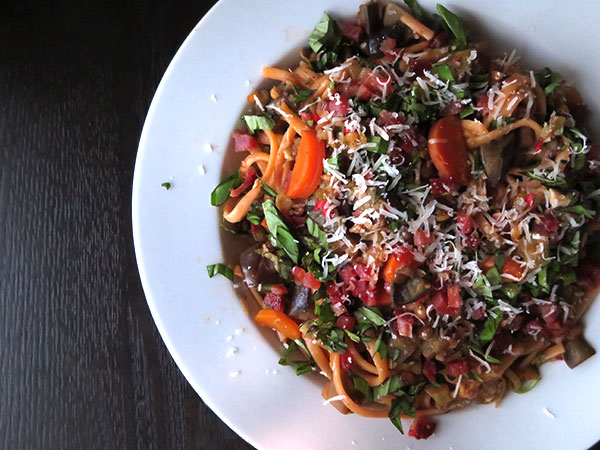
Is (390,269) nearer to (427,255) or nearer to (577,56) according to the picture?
(427,255)

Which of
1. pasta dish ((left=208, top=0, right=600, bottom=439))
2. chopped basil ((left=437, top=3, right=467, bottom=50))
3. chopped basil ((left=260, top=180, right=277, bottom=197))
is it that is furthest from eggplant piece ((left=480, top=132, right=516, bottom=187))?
chopped basil ((left=260, top=180, right=277, bottom=197))

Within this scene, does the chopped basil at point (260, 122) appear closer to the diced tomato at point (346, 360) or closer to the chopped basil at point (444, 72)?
the chopped basil at point (444, 72)

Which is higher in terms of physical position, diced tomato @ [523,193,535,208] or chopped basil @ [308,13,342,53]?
chopped basil @ [308,13,342,53]

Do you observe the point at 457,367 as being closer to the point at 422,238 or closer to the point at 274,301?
the point at 422,238

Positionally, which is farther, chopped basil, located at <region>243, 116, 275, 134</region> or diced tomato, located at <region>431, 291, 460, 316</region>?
chopped basil, located at <region>243, 116, 275, 134</region>

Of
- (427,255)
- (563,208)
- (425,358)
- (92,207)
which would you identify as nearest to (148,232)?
(92,207)

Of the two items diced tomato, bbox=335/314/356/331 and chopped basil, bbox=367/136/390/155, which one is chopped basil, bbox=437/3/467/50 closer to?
chopped basil, bbox=367/136/390/155

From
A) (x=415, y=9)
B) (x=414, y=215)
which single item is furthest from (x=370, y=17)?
(x=414, y=215)
